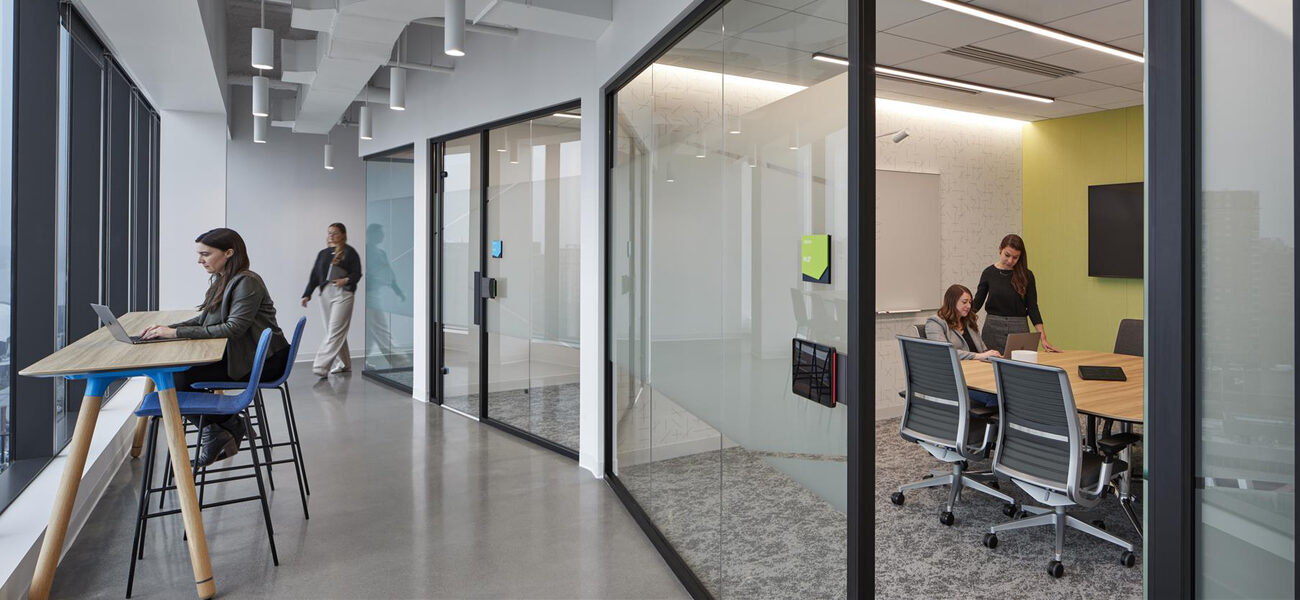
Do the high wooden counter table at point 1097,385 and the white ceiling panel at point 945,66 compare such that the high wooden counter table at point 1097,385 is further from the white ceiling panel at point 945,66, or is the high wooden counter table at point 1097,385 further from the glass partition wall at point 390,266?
the glass partition wall at point 390,266

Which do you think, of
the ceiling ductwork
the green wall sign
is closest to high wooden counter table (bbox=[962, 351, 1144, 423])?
the green wall sign

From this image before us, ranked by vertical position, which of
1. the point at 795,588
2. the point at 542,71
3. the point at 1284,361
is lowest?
the point at 795,588

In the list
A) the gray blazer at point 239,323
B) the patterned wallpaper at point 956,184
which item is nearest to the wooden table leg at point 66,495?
the gray blazer at point 239,323

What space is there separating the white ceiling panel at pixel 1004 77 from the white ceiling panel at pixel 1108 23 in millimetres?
905

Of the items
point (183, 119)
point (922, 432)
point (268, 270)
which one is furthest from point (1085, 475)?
point (268, 270)

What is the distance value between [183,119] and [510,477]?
196 inches

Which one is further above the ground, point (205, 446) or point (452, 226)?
point (452, 226)

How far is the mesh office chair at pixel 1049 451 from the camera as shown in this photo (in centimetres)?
328

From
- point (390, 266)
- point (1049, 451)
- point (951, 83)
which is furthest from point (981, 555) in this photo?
point (390, 266)

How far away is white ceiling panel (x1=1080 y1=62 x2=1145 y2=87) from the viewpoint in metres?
5.49

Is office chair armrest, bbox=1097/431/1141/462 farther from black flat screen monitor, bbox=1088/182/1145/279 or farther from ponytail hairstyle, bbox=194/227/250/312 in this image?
ponytail hairstyle, bbox=194/227/250/312

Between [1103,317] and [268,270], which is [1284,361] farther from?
[268,270]

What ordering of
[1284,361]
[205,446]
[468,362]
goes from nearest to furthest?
1. [1284,361]
2. [205,446]
3. [468,362]

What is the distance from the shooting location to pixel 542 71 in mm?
5387
